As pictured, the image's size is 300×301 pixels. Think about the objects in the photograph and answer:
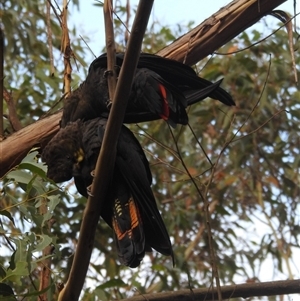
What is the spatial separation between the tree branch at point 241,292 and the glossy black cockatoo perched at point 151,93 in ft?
1.67

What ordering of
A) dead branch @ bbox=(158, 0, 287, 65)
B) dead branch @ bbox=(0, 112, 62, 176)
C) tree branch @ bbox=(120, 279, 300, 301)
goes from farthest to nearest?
dead branch @ bbox=(0, 112, 62, 176) < dead branch @ bbox=(158, 0, 287, 65) < tree branch @ bbox=(120, 279, 300, 301)

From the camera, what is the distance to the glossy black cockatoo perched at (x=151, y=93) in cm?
147

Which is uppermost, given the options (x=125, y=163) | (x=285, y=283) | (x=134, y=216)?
(x=125, y=163)

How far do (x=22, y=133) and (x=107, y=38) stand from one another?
2.54 ft

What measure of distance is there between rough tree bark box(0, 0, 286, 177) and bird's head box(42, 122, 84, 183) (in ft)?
0.82

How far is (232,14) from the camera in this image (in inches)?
75.1

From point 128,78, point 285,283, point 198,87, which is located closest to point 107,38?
point 128,78

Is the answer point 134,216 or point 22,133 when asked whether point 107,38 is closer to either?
point 134,216

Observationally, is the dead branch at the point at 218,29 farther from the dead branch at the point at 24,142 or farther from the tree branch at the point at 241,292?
the tree branch at the point at 241,292

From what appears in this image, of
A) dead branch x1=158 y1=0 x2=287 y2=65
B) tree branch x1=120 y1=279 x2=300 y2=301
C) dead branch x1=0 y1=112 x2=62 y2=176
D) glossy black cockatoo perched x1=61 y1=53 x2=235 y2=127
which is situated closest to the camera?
glossy black cockatoo perched x1=61 y1=53 x2=235 y2=127

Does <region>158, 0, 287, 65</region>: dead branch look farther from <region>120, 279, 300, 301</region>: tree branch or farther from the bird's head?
<region>120, 279, 300, 301</region>: tree branch

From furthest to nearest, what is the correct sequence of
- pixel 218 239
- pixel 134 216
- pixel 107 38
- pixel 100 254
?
1. pixel 218 239
2. pixel 100 254
3. pixel 134 216
4. pixel 107 38

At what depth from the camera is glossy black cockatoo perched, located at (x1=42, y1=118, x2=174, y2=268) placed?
1547mm

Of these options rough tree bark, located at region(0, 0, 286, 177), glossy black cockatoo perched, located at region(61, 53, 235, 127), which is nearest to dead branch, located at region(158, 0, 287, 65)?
rough tree bark, located at region(0, 0, 286, 177)
